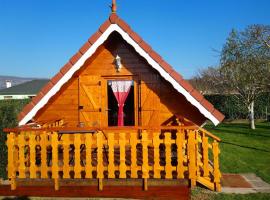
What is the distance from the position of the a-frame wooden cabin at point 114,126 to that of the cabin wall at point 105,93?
30mm

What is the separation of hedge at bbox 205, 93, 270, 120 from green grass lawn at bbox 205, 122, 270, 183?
8.99 meters

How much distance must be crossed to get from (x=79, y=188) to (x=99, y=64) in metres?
4.21

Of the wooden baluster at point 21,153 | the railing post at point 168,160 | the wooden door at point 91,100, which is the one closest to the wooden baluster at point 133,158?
the railing post at point 168,160

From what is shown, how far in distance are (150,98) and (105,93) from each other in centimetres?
141

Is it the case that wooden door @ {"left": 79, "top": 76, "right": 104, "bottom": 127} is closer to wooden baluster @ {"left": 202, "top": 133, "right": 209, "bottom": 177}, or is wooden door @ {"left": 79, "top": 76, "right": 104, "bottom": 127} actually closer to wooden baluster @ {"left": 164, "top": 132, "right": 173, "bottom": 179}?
wooden baluster @ {"left": 164, "top": 132, "right": 173, "bottom": 179}

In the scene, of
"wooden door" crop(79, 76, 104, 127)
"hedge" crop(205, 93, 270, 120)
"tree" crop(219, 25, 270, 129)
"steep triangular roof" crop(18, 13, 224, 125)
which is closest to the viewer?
"steep triangular roof" crop(18, 13, 224, 125)

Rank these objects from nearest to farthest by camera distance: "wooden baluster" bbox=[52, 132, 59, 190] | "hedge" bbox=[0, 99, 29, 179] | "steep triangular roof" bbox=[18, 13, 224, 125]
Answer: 1. "wooden baluster" bbox=[52, 132, 59, 190]
2. "hedge" bbox=[0, 99, 29, 179]
3. "steep triangular roof" bbox=[18, 13, 224, 125]

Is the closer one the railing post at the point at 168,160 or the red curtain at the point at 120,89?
the railing post at the point at 168,160

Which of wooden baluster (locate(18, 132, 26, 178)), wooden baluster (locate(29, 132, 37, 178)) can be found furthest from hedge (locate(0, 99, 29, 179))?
wooden baluster (locate(29, 132, 37, 178))

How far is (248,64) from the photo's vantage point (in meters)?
20.4

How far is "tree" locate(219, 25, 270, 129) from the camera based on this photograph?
18344mm

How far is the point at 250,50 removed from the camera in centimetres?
1941

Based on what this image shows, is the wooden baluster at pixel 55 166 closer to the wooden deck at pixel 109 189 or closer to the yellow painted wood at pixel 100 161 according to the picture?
the wooden deck at pixel 109 189

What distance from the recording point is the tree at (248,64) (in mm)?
18344
